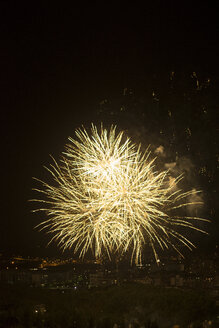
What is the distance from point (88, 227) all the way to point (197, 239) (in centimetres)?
770

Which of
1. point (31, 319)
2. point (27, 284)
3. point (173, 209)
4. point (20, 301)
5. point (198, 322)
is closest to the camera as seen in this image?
point (198, 322)

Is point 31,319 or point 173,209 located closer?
point 31,319

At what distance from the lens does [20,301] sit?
12.8 m

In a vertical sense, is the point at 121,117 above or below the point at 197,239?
above

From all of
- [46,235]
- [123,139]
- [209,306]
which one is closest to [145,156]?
[123,139]

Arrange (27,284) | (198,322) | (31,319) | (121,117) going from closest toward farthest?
(198,322) → (31,319) → (27,284) → (121,117)

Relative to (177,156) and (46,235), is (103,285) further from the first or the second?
(46,235)

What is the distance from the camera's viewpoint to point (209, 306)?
11.2 metres

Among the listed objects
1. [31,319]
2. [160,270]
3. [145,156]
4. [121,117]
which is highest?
[121,117]

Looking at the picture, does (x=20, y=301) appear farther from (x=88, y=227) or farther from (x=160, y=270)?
(x=160, y=270)

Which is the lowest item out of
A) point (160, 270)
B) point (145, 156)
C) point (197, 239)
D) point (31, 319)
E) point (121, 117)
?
point (31, 319)

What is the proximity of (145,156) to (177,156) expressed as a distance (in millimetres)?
2713

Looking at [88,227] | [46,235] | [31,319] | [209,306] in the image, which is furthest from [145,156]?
[46,235]

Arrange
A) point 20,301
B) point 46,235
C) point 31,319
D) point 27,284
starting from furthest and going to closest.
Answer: point 46,235 < point 27,284 < point 20,301 < point 31,319
